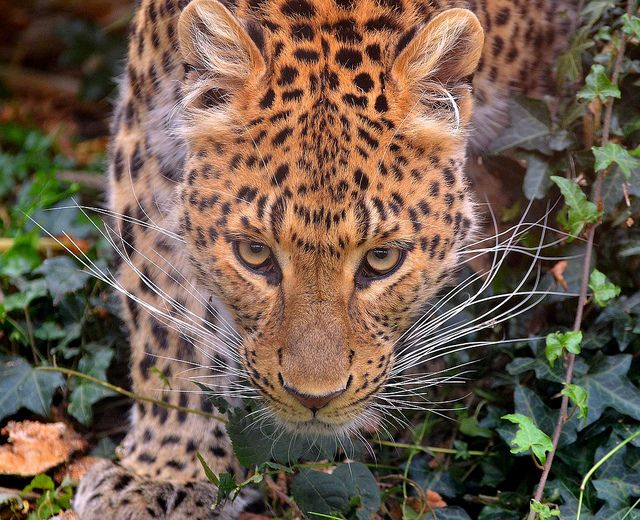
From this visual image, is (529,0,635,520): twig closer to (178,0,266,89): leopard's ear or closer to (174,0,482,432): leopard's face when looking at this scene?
(174,0,482,432): leopard's face

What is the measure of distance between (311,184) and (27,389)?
81.4 inches

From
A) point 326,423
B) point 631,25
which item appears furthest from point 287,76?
point 631,25

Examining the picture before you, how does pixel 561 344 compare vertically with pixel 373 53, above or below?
below

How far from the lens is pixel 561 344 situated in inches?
180

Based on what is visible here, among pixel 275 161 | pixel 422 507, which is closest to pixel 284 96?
pixel 275 161

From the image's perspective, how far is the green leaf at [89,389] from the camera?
546 cm

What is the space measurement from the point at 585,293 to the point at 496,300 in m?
0.66

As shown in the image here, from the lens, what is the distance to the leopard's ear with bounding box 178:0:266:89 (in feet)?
14.0

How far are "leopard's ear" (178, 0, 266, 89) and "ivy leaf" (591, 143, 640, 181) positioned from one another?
1520 mm

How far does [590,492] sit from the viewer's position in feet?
15.6

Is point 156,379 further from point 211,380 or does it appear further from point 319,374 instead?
point 319,374

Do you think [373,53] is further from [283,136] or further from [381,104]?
[283,136]

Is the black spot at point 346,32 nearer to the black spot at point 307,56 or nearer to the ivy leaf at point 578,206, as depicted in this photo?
the black spot at point 307,56

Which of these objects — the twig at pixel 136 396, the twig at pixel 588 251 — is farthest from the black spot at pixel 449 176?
the twig at pixel 136 396
